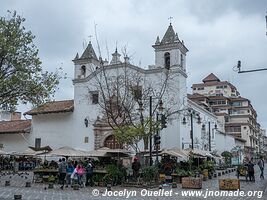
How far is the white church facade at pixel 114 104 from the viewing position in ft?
115

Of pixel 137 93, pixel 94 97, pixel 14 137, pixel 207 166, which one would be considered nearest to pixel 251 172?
pixel 207 166

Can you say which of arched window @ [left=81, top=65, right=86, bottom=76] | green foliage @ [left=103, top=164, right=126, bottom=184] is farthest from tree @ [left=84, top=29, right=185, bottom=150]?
green foliage @ [left=103, top=164, right=126, bottom=184]

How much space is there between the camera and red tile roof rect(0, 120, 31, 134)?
42.7m

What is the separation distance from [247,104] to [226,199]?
80.5 meters

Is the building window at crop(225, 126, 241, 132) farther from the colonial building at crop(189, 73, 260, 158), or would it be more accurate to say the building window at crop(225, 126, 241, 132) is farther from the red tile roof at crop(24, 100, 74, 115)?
the red tile roof at crop(24, 100, 74, 115)

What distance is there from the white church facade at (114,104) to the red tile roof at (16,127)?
28.5 inches

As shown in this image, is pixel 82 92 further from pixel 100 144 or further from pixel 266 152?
pixel 266 152

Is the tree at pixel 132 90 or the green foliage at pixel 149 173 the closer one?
the green foliage at pixel 149 173

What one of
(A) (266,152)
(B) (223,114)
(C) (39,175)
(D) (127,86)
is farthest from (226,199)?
(A) (266,152)

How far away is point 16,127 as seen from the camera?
43969 mm

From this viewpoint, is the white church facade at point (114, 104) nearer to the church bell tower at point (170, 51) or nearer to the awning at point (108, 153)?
the church bell tower at point (170, 51)

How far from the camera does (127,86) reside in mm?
32938

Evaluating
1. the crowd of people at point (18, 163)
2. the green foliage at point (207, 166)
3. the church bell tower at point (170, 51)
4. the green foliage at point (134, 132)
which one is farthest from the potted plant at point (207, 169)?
the crowd of people at point (18, 163)

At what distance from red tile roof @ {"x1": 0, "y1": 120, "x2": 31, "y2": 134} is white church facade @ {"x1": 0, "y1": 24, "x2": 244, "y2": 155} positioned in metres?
0.72
